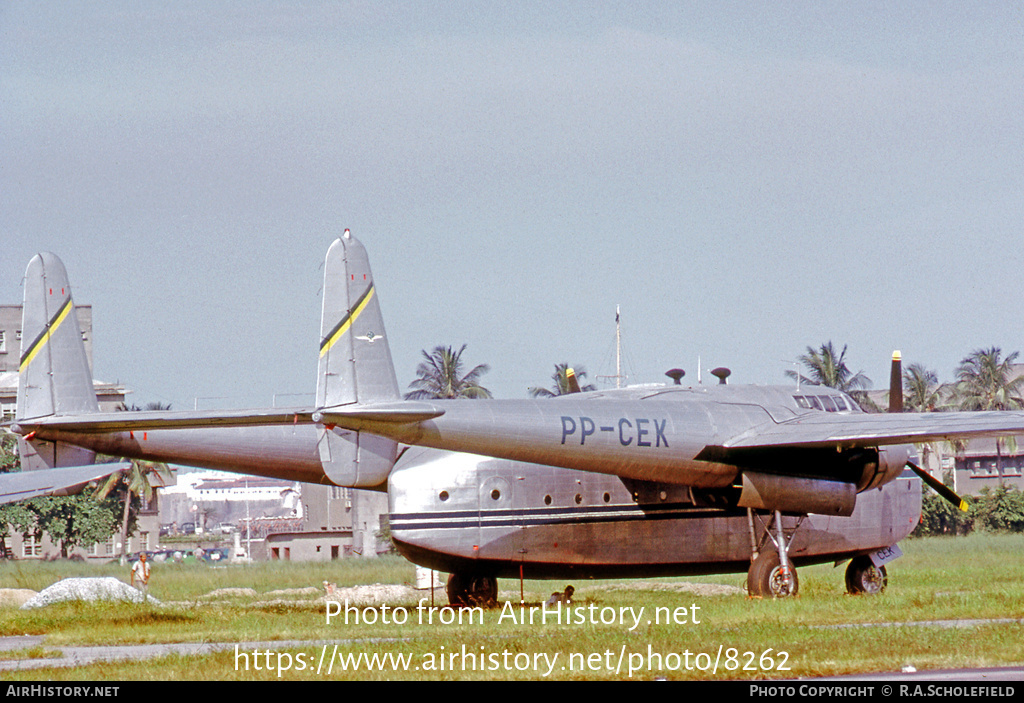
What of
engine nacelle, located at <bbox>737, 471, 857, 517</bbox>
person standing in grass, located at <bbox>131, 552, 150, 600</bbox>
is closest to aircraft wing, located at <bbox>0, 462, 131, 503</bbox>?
engine nacelle, located at <bbox>737, 471, 857, 517</bbox>

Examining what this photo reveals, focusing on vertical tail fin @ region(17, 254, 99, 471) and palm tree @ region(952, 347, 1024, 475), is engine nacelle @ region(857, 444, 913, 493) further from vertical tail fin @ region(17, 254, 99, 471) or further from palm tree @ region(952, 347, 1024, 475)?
palm tree @ region(952, 347, 1024, 475)

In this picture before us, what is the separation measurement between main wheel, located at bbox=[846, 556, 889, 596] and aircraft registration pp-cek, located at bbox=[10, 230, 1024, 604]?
4 cm

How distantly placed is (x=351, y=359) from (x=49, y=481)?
204 inches

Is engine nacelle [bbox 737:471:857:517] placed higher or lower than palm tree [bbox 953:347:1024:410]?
lower

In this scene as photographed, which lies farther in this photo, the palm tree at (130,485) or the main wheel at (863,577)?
the palm tree at (130,485)

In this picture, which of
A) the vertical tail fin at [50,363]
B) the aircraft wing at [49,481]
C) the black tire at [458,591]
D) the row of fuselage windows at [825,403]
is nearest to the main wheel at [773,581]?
the row of fuselage windows at [825,403]

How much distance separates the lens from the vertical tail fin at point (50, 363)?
920 inches

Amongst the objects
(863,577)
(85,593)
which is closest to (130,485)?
(85,593)

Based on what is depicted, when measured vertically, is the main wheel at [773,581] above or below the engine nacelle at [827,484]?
below

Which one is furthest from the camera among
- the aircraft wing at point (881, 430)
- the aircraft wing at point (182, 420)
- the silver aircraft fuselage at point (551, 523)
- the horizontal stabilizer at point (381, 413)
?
the silver aircraft fuselage at point (551, 523)

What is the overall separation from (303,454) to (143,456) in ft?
10.4

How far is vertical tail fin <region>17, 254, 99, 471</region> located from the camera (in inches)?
920

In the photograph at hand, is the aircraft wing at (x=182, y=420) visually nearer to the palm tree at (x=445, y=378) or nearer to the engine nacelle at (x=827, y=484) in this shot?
the engine nacelle at (x=827, y=484)

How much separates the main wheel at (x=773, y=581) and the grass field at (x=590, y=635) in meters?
0.43
